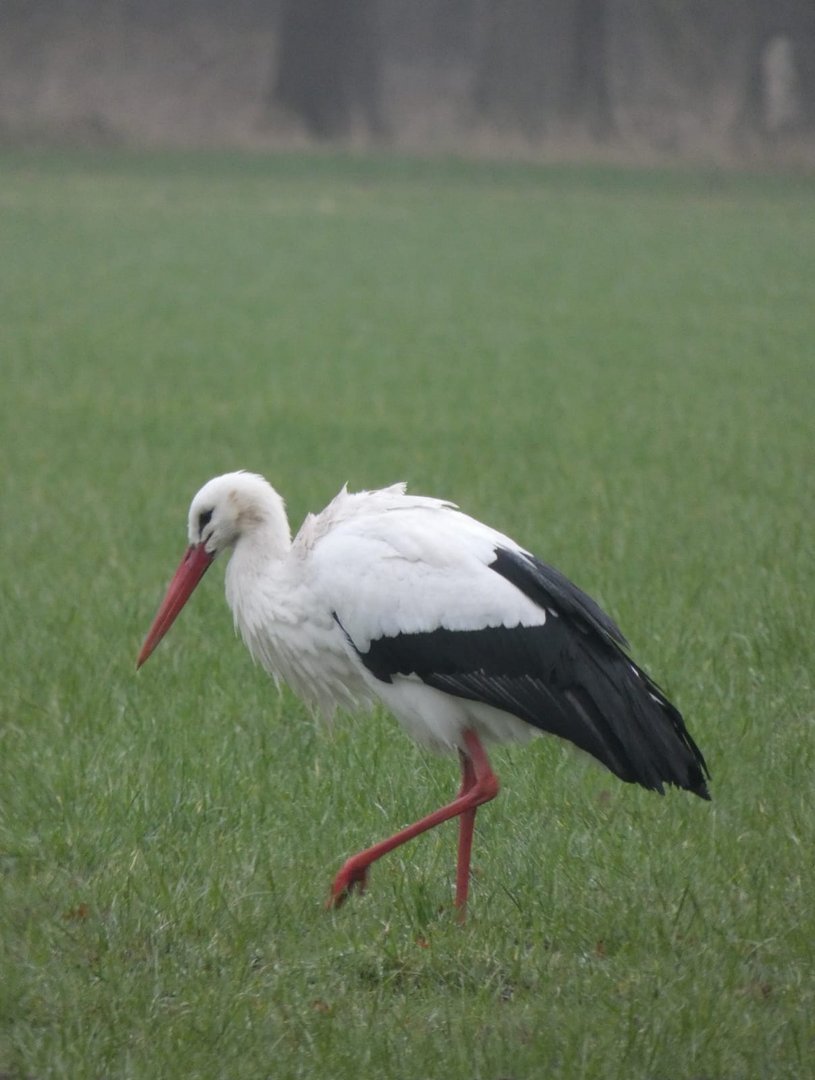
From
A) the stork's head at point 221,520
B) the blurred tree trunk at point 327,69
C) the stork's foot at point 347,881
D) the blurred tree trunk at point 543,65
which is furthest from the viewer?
the blurred tree trunk at point 543,65

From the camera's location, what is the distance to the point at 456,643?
13.8 ft

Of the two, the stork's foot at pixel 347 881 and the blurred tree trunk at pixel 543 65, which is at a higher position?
the blurred tree trunk at pixel 543 65

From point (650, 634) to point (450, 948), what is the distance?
100 inches

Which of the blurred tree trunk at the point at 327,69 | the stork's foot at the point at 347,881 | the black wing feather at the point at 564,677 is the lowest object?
the stork's foot at the point at 347,881

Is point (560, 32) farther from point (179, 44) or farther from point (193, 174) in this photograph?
point (193, 174)

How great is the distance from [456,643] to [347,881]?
23.7 inches

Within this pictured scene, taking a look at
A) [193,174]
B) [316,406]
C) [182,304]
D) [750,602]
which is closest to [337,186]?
[193,174]

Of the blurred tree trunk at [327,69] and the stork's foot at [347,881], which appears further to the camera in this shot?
the blurred tree trunk at [327,69]

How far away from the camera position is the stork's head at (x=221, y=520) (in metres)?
4.65

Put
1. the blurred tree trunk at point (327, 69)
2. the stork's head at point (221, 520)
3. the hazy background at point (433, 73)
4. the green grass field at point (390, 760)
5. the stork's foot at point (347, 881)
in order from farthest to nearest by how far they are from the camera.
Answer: the hazy background at point (433, 73) < the blurred tree trunk at point (327, 69) < the stork's head at point (221, 520) < the stork's foot at point (347, 881) < the green grass field at point (390, 760)

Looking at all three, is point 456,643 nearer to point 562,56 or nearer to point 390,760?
point 390,760

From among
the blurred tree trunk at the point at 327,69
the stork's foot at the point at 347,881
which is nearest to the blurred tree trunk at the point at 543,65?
the blurred tree trunk at the point at 327,69

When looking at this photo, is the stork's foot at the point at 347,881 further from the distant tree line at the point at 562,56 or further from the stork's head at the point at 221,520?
the distant tree line at the point at 562,56

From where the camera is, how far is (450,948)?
12.2 feet
